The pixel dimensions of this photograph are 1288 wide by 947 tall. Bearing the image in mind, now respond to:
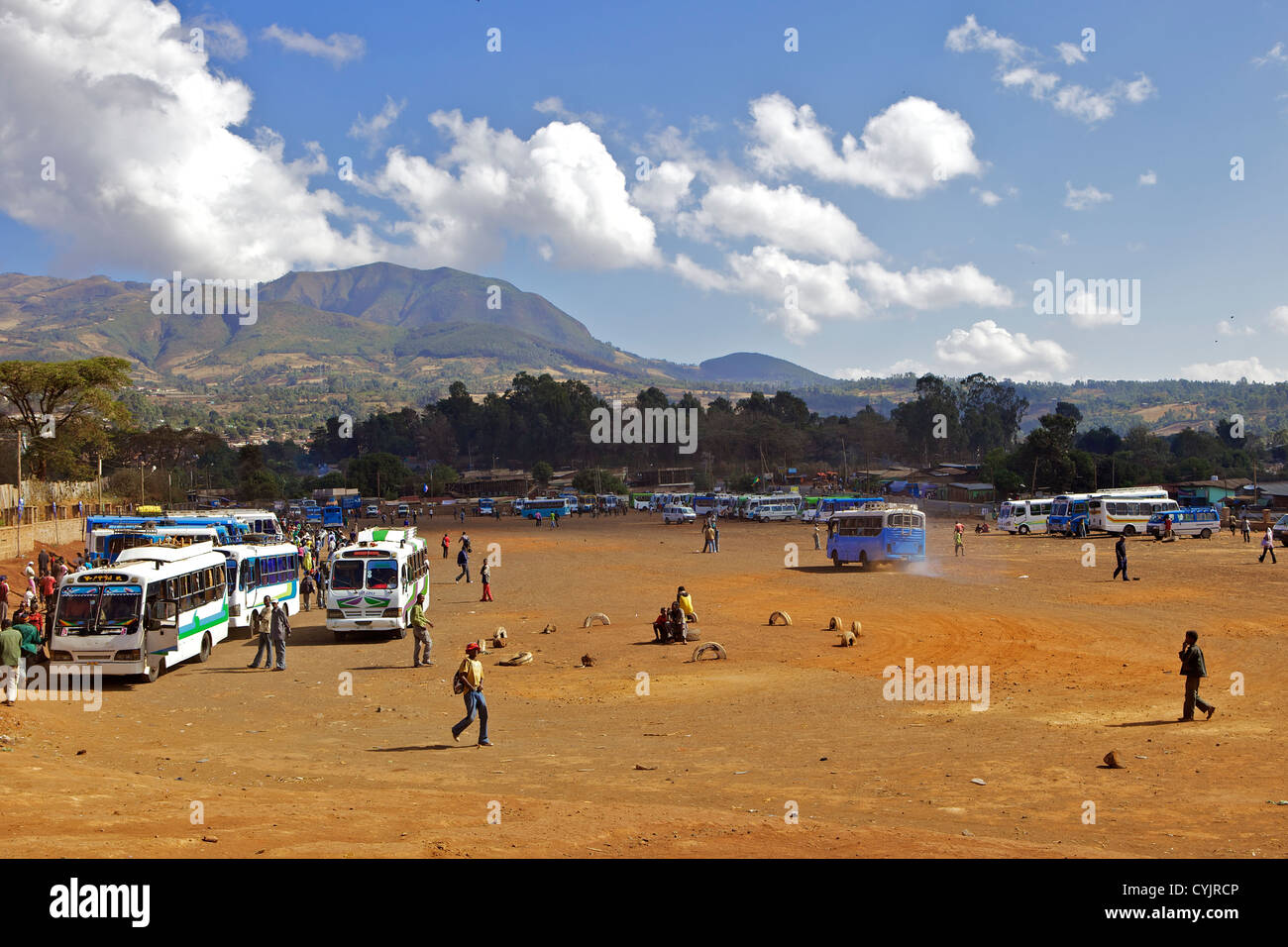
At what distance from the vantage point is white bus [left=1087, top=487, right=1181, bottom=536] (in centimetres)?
6272

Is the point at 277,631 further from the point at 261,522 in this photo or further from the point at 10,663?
the point at 261,522

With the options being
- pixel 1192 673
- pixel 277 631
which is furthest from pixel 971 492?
pixel 1192 673

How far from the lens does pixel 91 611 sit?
65.1 ft

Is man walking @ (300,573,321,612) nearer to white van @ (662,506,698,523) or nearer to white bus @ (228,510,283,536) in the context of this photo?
white bus @ (228,510,283,536)

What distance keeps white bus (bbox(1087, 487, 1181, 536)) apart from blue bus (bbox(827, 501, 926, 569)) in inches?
976

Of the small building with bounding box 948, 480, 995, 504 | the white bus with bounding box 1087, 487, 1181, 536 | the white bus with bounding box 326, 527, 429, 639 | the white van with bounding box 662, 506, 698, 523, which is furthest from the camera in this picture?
the small building with bounding box 948, 480, 995, 504

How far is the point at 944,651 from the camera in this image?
75.0ft

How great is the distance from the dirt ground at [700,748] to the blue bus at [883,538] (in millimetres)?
12713

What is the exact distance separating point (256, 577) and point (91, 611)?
29.0 ft

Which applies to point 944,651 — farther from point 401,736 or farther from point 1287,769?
point 401,736

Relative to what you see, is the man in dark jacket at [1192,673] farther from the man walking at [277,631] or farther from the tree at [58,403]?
the tree at [58,403]

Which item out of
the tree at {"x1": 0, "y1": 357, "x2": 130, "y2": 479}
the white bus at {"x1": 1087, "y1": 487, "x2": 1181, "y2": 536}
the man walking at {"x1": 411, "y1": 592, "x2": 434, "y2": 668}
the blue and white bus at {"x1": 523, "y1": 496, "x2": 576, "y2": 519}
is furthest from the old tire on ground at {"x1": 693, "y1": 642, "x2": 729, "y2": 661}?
the blue and white bus at {"x1": 523, "y1": 496, "x2": 576, "y2": 519}
